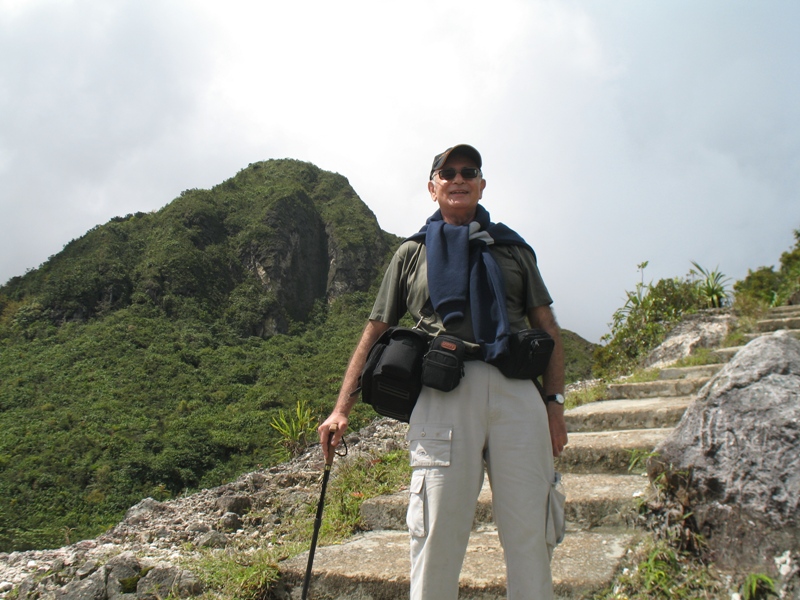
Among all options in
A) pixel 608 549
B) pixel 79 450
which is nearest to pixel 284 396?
pixel 79 450

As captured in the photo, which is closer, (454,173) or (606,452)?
(454,173)

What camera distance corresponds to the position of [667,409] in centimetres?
415

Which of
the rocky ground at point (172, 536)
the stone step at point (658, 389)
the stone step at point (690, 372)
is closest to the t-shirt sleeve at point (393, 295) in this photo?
the rocky ground at point (172, 536)

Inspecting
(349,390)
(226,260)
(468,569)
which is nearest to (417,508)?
(349,390)

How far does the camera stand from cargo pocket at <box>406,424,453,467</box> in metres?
1.83

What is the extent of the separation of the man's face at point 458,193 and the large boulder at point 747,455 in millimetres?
1253

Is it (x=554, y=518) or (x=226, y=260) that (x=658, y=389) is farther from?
(x=226, y=260)

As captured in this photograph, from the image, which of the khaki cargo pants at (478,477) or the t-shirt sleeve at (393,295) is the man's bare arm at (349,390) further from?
the khaki cargo pants at (478,477)

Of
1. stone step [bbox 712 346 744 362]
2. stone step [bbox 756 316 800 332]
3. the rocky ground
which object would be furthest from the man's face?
stone step [bbox 756 316 800 332]

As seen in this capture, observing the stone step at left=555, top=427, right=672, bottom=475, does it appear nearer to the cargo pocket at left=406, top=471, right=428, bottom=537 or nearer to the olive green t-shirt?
the olive green t-shirt

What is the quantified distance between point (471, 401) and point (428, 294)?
419 millimetres

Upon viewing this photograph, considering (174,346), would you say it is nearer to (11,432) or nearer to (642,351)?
(11,432)

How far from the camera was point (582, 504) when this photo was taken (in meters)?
2.98

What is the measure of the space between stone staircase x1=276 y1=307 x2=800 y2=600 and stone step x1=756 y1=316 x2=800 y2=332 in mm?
3383
